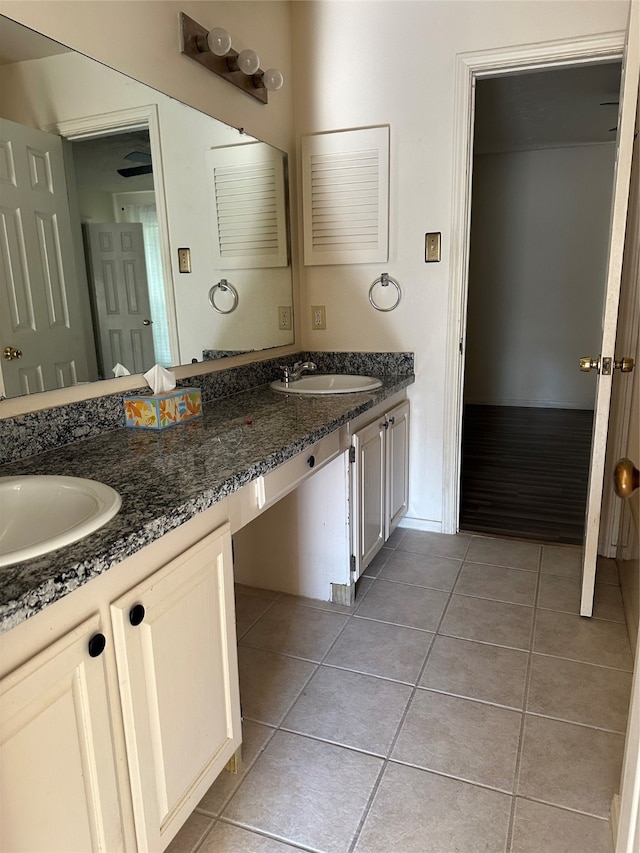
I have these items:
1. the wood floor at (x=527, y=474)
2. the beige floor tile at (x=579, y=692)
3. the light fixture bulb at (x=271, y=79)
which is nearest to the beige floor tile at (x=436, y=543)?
the wood floor at (x=527, y=474)

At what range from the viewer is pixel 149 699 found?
38.8 inches

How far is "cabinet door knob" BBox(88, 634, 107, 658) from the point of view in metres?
0.83

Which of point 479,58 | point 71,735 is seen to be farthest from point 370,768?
point 479,58

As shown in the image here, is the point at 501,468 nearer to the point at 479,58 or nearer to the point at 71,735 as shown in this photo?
the point at 479,58

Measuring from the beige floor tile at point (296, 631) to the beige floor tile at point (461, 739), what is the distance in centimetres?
40

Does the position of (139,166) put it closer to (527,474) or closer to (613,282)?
(613,282)

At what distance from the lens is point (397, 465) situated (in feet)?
8.36

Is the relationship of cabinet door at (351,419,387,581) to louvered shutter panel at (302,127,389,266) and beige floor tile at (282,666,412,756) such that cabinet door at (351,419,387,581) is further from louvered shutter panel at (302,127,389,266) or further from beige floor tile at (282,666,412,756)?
louvered shutter panel at (302,127,389,266)

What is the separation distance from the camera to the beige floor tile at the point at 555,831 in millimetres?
1188

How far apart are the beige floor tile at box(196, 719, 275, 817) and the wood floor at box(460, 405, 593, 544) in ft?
5.31

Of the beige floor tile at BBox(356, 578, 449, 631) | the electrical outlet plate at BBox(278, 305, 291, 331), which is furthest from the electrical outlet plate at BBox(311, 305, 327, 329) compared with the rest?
the beige floor tile at BBox(356, 578, 449, 631)

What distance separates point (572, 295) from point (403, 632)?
4.68 meters

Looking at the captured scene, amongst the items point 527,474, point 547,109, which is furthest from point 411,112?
point 547,109

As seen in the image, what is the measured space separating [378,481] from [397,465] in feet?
0.92
